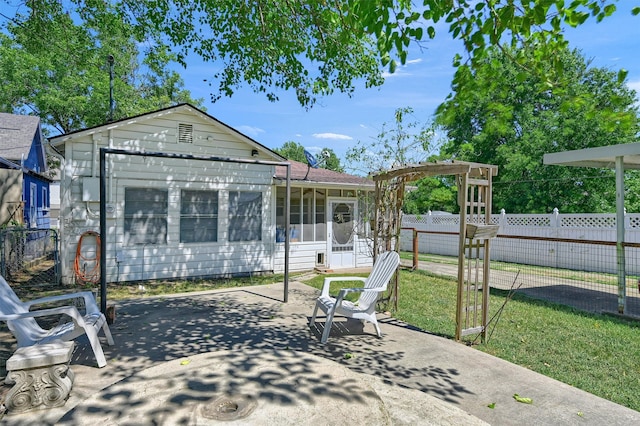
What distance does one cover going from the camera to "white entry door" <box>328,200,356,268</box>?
1095cm

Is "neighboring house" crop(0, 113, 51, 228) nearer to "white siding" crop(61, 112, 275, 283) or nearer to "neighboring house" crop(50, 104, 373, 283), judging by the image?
"white siding" crop(61, 112, 275, 283)

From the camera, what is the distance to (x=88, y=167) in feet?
25.8

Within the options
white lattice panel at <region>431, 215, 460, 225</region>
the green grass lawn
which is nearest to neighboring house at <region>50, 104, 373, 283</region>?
the green grass lawn

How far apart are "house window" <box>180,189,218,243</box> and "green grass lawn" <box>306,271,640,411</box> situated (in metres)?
4.95

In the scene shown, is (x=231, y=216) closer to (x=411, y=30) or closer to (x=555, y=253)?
(x=411, y=30)

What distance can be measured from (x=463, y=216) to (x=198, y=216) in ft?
21.6

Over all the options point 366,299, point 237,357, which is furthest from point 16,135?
point 237,357

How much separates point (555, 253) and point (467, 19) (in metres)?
10.6

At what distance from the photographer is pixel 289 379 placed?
7.55 ft

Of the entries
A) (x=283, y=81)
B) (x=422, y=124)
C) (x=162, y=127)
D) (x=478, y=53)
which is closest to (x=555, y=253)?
(x=422, y=124)

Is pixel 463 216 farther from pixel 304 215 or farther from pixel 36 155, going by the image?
pixel 36 155

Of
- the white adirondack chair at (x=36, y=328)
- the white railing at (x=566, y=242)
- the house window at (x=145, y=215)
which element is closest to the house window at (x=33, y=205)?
the house window at (x=145, y=215)

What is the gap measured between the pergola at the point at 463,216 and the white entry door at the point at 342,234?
4.98 meters

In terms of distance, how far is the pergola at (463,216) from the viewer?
4355mm
